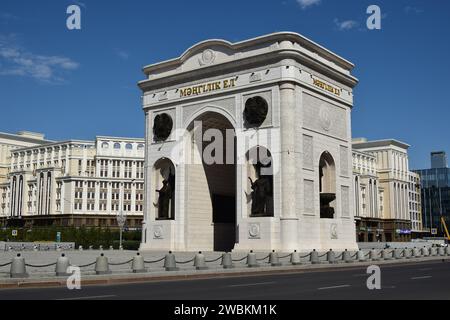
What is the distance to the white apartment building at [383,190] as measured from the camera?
498ft

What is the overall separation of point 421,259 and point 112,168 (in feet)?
371

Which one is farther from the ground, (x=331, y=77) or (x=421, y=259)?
(x=331, y=77)

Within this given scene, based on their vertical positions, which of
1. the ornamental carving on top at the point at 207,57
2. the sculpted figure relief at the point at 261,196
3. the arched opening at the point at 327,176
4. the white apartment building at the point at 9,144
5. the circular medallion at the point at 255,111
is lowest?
the sculpted figure relief at the point at 261,196

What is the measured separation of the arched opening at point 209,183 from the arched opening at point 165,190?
1.99 m

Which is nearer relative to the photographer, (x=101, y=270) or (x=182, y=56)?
(x=101, y=270)

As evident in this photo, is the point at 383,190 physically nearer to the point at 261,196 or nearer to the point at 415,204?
the point at 415,204

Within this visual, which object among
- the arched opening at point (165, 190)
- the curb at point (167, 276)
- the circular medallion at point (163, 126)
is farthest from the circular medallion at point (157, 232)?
the curb at point (167, 276)

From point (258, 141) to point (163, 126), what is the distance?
10985mm

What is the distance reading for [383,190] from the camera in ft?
Result: 536

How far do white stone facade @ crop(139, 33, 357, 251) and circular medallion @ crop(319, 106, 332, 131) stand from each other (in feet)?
0.30

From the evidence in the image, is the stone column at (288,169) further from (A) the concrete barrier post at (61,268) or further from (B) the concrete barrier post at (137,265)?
(A) the concrete barrier post at (61,268)

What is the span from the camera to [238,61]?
46938 mm

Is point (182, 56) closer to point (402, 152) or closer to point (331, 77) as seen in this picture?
point (331, 77)
